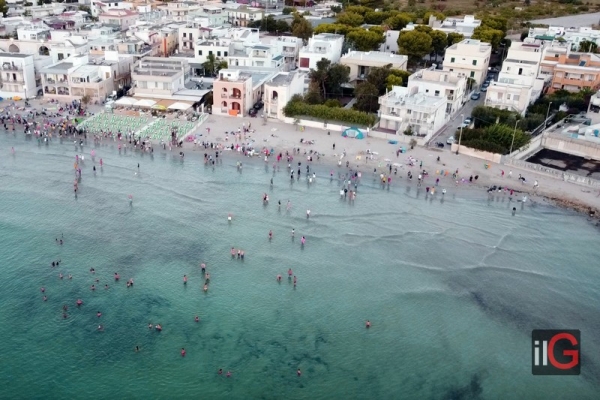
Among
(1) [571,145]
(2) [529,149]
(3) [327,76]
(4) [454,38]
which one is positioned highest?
(4) [454,38]

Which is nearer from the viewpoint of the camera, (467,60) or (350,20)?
(467,60)

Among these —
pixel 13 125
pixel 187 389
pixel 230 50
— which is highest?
pixel 230 50

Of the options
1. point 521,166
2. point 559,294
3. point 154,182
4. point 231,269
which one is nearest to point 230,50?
point 154,182

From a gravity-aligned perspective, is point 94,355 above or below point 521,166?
below

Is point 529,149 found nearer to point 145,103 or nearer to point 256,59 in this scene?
point 256,59

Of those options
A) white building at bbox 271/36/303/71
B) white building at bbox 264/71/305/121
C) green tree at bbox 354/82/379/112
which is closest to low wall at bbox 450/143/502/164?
green tree at bbox 354/82/379/112

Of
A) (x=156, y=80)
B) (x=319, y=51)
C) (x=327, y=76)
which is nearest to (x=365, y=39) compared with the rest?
(x=319, y=51)

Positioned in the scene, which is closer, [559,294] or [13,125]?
[559,294]

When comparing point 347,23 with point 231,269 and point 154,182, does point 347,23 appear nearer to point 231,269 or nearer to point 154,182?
point 154,182
